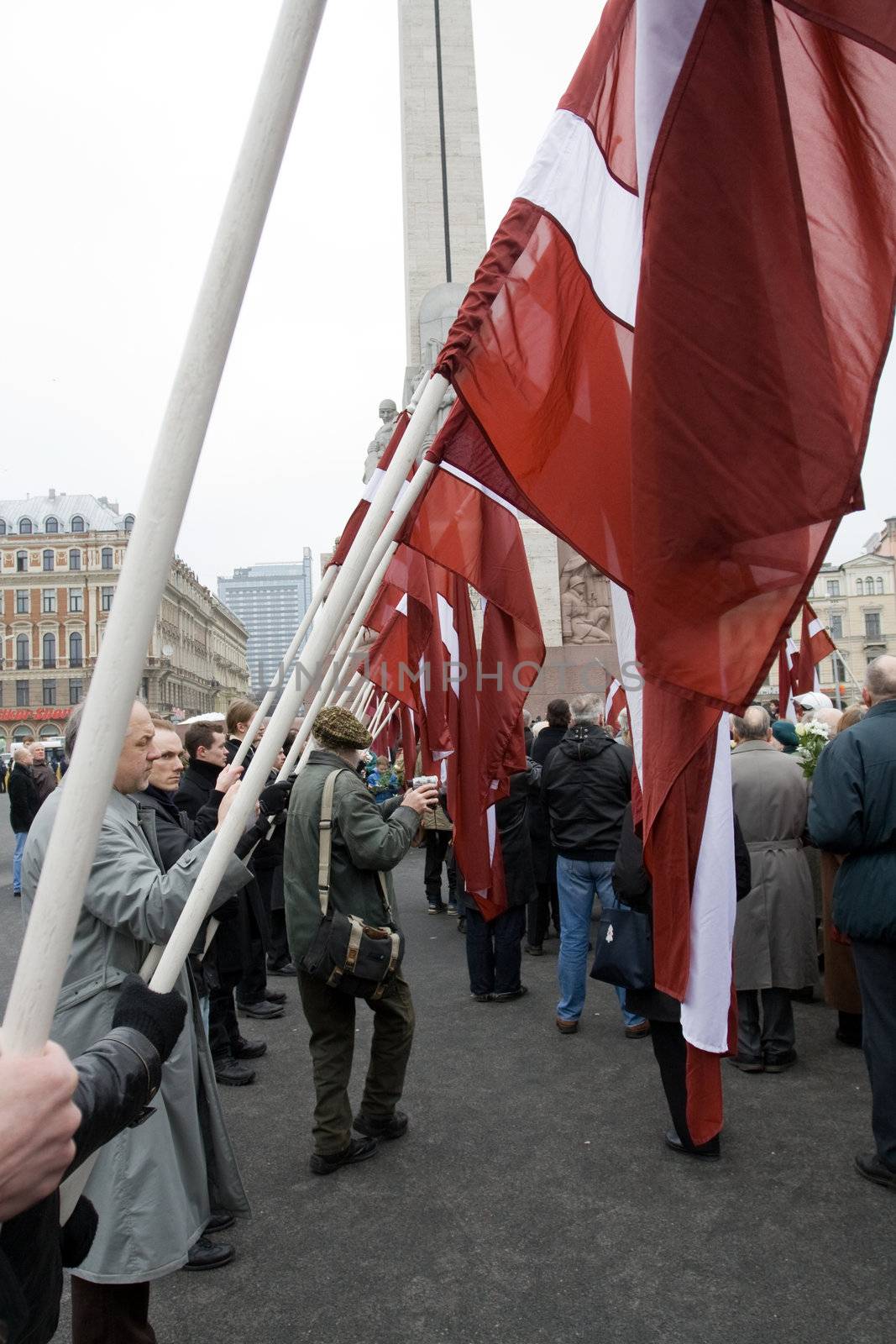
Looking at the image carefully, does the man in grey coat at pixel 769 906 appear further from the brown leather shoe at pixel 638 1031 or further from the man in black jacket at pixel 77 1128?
the man in black jacket at pixel 77 1128

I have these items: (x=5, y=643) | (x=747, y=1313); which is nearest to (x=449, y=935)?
(x=747, y=1313)

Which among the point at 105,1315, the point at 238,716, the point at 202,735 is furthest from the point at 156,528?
the point at 238,716

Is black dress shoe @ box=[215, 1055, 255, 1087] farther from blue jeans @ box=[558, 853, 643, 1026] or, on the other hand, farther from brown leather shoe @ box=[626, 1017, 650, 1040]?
brown leather shoe @ box=[626, 1017, 650, 1040]

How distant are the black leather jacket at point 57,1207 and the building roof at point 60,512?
81.8 meters

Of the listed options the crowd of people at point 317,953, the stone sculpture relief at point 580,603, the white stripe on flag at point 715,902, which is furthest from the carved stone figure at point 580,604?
the white stripe on flag at point 715,902

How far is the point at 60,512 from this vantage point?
78688 mm

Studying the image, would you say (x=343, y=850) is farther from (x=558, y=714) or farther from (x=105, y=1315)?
(x=558, y=714)

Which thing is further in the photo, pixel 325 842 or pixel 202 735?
pixel 202 735

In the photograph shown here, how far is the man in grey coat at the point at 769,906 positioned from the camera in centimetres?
491

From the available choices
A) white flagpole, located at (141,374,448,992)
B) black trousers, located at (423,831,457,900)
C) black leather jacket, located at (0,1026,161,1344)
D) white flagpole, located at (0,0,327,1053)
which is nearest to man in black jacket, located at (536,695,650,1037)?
black trousers, located at (423,831,457,900)

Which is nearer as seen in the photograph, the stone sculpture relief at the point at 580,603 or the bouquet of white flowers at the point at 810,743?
the bouquet of white flowers at the point at 810,743

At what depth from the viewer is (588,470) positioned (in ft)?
8.02

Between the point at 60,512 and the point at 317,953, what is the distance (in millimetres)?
82541

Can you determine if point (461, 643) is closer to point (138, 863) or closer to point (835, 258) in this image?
point (138, 863)
